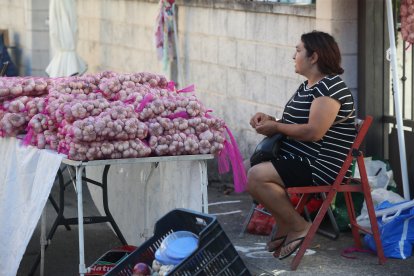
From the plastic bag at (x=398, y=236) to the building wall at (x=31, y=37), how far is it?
9692 millimetres

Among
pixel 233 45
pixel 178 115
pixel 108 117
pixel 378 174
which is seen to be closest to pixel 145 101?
pixel 178 115

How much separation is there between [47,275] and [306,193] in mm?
1856

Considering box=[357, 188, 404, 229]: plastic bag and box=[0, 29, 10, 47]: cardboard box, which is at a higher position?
box=[0, 29, 10, 47]: cardboard box

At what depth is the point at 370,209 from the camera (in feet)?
22.3

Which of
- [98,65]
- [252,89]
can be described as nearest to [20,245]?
[252,89]

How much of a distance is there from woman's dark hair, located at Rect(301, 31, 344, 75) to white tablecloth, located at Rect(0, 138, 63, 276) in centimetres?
181

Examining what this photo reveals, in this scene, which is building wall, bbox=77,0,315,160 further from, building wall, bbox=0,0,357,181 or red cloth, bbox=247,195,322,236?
red cloth, bbox=247,195,322,236

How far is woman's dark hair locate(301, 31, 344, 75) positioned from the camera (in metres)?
6.77

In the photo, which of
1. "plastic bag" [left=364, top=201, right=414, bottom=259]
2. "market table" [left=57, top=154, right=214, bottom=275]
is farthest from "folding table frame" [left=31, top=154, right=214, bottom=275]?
"plastic bag" [left=364, top=201, right=414, bottom=259]

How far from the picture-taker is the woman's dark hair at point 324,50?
677 cm

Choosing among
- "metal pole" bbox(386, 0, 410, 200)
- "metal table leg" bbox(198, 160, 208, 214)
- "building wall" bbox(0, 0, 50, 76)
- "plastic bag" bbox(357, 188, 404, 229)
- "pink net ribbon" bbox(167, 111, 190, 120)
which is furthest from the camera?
"building wall" bbox(0, 0, 50, 76)

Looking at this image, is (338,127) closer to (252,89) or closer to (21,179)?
(21,179)

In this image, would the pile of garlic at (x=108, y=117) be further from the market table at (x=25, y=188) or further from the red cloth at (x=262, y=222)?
the red cloth at (x=262, y=222)

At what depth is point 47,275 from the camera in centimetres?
709
